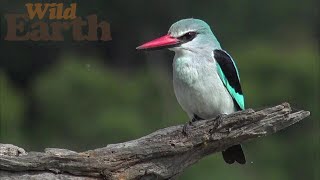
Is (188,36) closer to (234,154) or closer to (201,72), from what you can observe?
(201,72)

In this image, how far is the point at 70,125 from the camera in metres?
11.8

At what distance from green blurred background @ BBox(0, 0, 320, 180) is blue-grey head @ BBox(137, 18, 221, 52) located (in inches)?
164

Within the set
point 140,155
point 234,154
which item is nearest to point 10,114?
point 234,154

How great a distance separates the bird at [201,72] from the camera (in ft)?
14.7

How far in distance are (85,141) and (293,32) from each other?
5.89 meters

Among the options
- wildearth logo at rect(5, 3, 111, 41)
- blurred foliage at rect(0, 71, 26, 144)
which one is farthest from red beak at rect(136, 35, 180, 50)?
blurred foliage at rect(0, 71, 26, 144)

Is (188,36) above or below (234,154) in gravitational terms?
above

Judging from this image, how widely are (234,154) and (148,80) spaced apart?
8022 millimetres

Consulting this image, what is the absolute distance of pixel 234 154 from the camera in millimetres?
4617

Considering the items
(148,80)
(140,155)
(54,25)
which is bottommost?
(140,155)

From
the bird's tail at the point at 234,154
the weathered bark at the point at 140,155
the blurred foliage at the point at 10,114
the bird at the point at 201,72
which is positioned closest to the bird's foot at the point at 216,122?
the weathered bark at the point at 140,155

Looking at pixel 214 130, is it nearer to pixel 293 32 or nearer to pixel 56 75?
pixel 56 75

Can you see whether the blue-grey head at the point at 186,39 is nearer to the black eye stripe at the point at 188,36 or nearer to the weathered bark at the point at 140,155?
the black eye stripe at the point at 188,36

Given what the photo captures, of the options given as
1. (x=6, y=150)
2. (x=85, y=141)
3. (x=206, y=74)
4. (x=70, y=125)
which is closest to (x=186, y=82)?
(x=206, y=74)
